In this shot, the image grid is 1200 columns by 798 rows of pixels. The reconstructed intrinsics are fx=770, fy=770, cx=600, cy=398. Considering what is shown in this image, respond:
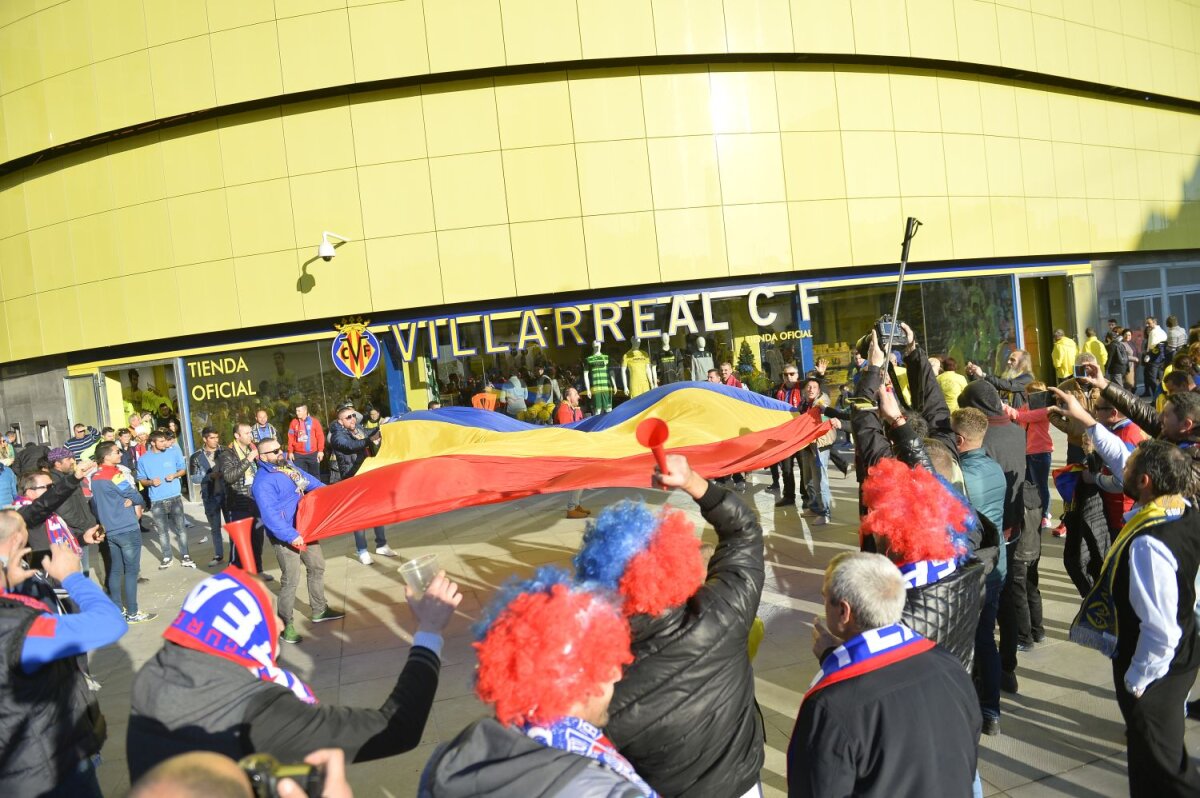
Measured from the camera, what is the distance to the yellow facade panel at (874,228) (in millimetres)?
17969

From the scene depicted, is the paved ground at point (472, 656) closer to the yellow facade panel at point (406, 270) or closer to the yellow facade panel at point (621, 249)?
the yellow facade panel at point (406, 270)

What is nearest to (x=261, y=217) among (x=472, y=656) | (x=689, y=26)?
(x=689, y=26)

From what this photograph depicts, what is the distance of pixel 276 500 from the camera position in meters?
7.09

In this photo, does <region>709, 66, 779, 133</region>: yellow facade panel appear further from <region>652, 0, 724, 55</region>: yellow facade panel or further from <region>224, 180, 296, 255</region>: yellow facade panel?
<region>224, 180, 296, 255</region>: yellow facade panel

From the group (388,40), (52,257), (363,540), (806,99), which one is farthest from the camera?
(52,257)

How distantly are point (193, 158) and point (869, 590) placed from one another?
725 inches

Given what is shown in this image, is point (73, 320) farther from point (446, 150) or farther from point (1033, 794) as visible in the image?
point (1033, 794)

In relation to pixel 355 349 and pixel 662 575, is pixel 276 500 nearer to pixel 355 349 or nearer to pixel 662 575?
pixel 662 575

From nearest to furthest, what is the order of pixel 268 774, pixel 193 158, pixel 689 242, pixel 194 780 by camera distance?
1. pixel 194 780
2. pixel 268 774
3. pixel 193 158
4. pixel 689 242

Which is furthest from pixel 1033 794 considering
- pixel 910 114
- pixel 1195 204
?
pixel 1195 204

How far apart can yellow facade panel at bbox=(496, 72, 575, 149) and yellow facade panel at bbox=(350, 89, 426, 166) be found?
5.84 feet

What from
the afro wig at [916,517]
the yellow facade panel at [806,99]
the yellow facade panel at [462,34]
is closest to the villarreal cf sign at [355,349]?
the yellow facade panel at [462,34]

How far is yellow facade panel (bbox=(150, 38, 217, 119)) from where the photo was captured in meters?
16.4

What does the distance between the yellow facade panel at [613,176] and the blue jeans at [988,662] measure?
13613 mm
